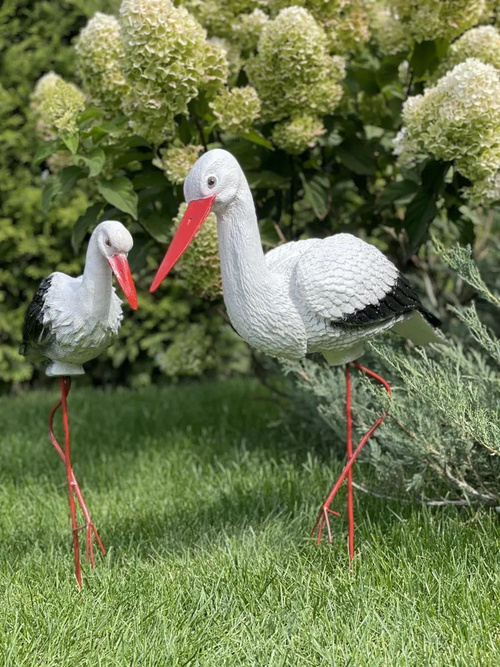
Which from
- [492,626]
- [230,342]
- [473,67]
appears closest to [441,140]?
[473,67]

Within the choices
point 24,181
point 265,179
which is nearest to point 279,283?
point 265,179

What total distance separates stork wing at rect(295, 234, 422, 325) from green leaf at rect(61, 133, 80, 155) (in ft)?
3.26

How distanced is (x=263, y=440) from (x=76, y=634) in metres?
2.06

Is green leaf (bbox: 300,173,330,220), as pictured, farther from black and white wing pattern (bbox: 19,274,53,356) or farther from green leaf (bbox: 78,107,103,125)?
black and white wing pattern (bbox: 19,274,53,356)

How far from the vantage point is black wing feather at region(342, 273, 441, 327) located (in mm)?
2279

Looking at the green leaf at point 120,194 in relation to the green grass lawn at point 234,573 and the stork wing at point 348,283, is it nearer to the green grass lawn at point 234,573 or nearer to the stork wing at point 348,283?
the stork wing at point 348,283

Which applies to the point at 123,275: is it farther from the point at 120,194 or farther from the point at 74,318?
the point at 120,194

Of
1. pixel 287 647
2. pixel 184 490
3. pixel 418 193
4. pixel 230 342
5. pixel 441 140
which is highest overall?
pixel 441 140

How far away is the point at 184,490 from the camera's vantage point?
11.2ft

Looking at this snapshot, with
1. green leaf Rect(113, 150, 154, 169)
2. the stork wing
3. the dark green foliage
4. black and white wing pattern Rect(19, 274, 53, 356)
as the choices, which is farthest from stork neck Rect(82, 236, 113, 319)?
the dark green foliage

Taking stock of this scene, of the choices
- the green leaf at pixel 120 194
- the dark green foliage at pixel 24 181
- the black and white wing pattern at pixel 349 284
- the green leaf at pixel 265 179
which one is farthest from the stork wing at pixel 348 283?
the dark green foliage at pixel 24 181

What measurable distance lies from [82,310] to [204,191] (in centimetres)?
49

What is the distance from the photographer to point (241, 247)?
7.33 feet

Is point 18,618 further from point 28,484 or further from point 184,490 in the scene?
point 28,484
